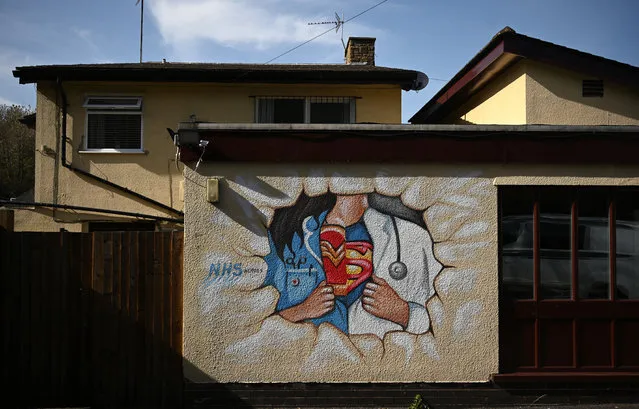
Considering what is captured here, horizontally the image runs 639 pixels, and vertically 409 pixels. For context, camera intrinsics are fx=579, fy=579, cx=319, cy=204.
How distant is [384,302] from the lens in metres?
6.47

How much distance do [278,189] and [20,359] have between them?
341 centimetres

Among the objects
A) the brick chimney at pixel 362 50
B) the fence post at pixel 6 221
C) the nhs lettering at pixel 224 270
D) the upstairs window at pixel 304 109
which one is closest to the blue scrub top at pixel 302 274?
the nhs lettering at pixel 224 270

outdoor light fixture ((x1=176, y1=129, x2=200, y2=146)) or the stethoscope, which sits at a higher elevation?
outdoor light fixture ((x1=176, y1=129, x2=200, y2=146))

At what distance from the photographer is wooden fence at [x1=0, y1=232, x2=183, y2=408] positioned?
21.0ft

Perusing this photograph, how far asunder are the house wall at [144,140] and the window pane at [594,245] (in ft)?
17.4

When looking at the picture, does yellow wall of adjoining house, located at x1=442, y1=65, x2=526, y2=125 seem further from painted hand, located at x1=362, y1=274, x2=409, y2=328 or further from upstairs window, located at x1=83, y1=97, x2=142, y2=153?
upstairs window, located at x1=83, y1=97, x2=142, y2=153

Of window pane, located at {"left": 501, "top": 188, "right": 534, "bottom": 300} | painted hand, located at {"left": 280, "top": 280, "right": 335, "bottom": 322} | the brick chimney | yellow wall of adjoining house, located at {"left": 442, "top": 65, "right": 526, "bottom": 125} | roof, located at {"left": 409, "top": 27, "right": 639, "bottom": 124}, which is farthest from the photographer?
the brick chimney

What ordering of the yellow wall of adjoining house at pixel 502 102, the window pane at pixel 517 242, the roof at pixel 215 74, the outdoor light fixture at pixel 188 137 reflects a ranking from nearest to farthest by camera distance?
the outdoor light fixture at pixel 188 137
the window pane at pixel 517 242
the yellow wall of adjoining house at pixel 502 102
the roof at pixel 215 74

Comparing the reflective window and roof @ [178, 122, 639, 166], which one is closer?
roof @ [178, 122, 639, 166]

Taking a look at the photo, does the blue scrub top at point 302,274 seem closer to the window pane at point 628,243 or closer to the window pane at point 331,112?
the window pane at point 628,243

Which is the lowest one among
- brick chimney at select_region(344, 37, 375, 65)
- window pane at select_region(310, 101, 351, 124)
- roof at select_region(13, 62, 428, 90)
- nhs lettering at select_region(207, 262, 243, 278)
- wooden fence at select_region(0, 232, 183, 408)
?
wooden fence at select_region(0, 232, 183, 408)

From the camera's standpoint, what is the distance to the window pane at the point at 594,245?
665 cm

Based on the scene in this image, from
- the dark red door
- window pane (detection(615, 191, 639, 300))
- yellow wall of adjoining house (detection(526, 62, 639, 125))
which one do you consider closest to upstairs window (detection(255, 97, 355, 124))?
yellow wall of adjoining house (detection(526, 62, 639, 125))

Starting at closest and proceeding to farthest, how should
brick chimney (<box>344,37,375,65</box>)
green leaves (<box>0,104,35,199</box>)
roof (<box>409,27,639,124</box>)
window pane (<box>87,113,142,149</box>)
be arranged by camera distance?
roof (<box>409,27,639,124</box>) → window pane (<box>87,113,142,149</box>) → brick chimney (<box>344,37,375,65</box>) → green leaves (<box>0,104,35,199</box>)
